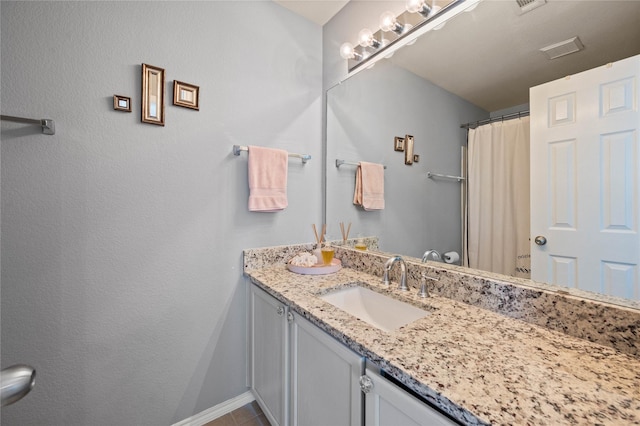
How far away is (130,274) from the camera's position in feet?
3.61

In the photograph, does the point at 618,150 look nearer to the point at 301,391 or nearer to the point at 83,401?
the point at 301,391

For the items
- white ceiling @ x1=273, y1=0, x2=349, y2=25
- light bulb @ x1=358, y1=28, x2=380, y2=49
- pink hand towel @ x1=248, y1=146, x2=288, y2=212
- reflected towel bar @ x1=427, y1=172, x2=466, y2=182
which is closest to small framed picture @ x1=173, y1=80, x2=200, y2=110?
pink hand towel @ x1=248, y1=146, x2=288, y2=212

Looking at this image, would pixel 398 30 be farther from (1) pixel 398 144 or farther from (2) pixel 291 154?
(2) pixel 291 154

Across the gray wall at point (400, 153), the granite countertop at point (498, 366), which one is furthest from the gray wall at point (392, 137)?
the granite countertop at point (498, 366)

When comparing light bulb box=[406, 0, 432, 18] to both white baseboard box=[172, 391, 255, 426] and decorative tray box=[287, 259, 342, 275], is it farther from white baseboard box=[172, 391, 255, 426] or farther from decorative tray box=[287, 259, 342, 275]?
white baseboard box=[172, 391, 255, 426]

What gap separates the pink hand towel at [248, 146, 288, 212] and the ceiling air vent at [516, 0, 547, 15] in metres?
1.12

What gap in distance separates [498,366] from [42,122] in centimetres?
161

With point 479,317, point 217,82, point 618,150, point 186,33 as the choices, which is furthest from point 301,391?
point 186,33

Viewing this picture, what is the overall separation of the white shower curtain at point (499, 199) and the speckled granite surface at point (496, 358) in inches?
4.0

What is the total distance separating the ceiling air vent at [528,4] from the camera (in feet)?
2.67

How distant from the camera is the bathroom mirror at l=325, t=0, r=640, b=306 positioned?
0.73 metres

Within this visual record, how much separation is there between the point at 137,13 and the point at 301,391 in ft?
5.64

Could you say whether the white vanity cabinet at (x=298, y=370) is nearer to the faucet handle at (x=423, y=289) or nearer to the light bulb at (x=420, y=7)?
the faucet handle at (x=423, y=289)

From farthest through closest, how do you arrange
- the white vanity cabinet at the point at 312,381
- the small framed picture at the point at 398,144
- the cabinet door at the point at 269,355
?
the small framed picture at the point at 398,144, the cabinet door at the point at 269,355, the white vanity cabinet at the point at 312,381
